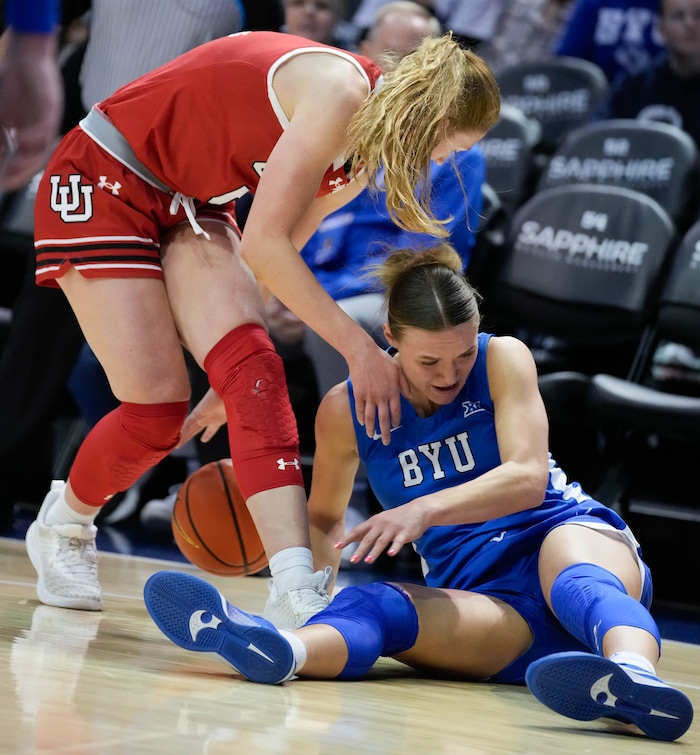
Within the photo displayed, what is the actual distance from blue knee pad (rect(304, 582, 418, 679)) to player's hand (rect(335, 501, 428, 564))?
0.31 feet

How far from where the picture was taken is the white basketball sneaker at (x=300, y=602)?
199 cm

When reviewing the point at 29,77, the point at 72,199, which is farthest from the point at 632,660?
the point at 29,77

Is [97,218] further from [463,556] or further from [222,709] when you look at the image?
[222,709]

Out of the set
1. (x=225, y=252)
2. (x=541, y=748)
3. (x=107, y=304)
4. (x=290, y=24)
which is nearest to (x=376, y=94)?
(x=225, y=252)

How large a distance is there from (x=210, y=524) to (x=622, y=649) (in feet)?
3.39

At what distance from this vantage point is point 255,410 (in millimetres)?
2162

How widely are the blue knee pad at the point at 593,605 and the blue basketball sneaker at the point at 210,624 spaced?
45 centimetres

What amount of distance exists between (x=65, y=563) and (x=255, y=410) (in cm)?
64

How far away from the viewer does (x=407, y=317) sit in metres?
2.08

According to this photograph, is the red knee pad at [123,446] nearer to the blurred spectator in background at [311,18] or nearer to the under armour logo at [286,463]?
the under armour logo at [286,463]

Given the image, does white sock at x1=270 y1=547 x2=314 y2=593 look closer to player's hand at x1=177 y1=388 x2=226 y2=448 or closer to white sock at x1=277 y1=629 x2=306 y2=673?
white sock at x1=277 y1=629 x2=306 y2=673

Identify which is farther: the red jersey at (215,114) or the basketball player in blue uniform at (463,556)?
the red jersey at (215,114)

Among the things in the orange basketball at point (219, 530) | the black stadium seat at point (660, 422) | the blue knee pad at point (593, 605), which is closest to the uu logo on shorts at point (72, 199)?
the orange basketball at point (219, 530)

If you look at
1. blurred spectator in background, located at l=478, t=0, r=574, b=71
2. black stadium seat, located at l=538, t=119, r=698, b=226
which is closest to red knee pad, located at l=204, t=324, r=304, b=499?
black stadium seat, located at l=538, t=119, r=698, b=226
